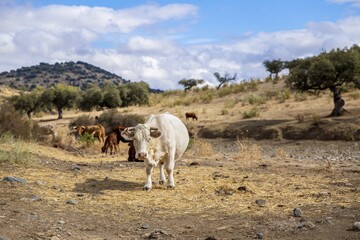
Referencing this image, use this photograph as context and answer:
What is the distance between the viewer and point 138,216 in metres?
8.57

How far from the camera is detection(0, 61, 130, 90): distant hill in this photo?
15000 centimetres

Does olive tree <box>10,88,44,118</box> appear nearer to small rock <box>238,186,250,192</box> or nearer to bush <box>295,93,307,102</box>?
bush <box>295,93,307,102</box>

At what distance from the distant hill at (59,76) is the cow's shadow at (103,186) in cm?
13447

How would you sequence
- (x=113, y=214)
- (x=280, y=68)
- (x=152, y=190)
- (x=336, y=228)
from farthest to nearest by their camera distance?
(x=280, y=68) → (x=152, y=190) → (x=113, y=214) → (x=336, y=228)

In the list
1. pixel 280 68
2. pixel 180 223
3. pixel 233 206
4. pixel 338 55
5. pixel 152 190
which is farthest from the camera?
pixel 280 68

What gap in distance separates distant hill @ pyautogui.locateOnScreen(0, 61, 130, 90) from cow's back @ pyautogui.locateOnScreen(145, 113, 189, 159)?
5304 inches

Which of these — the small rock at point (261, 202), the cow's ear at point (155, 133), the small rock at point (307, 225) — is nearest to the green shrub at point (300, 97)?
the cow's ear at point (155, 133)

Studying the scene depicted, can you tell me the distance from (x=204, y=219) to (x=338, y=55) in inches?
1105

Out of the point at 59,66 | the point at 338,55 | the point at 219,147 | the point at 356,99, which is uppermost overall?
the point at 59,66

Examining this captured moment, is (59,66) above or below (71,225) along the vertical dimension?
above

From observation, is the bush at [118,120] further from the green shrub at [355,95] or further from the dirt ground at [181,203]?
the dirt ground at [181,203]

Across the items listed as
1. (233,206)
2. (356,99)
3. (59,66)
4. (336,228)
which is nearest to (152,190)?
(233,206)

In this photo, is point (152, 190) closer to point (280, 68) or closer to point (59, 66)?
point (280, 68)

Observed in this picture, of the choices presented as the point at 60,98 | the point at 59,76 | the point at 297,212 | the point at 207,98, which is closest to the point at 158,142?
the point at 297,212
